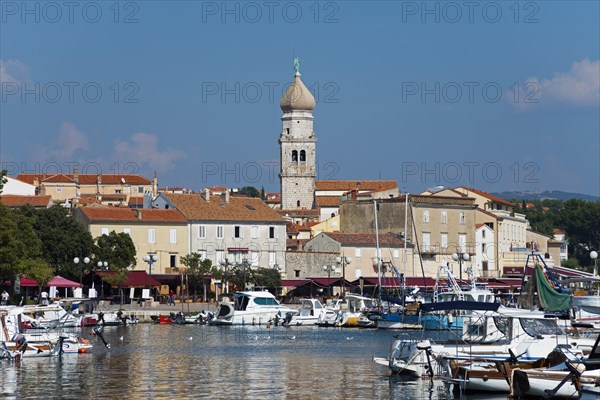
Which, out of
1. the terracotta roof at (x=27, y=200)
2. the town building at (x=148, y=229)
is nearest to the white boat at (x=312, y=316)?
the town building at (x=148, y=229)

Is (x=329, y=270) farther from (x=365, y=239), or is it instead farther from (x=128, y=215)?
(x=128, y=215)

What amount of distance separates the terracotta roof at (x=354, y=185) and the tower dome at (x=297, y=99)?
870 centimetres

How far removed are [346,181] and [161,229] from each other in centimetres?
5584

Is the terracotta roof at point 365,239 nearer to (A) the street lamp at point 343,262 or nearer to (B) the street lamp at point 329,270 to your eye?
(A) the street lamp at point 343,262

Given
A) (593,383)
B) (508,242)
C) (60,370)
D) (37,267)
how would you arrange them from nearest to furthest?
(593,383) < (60,370) < (37,267) < (508,242)

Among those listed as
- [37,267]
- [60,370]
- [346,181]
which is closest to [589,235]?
[346,181]

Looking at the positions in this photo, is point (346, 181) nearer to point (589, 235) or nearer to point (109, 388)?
point (589, 235)

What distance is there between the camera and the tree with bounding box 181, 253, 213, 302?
93.1m

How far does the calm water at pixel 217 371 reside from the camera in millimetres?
36938

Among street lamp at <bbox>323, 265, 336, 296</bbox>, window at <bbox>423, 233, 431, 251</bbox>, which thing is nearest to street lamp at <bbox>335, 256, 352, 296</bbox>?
street lamp at <bbox>323, 265, 336, 296</bbox>

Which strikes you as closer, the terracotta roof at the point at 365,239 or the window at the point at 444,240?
the terracotta roof at the point at 365,239

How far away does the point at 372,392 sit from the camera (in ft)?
121

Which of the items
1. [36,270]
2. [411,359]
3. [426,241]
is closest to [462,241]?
[426,241]

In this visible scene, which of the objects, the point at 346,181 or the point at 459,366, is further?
the point at 346,181
